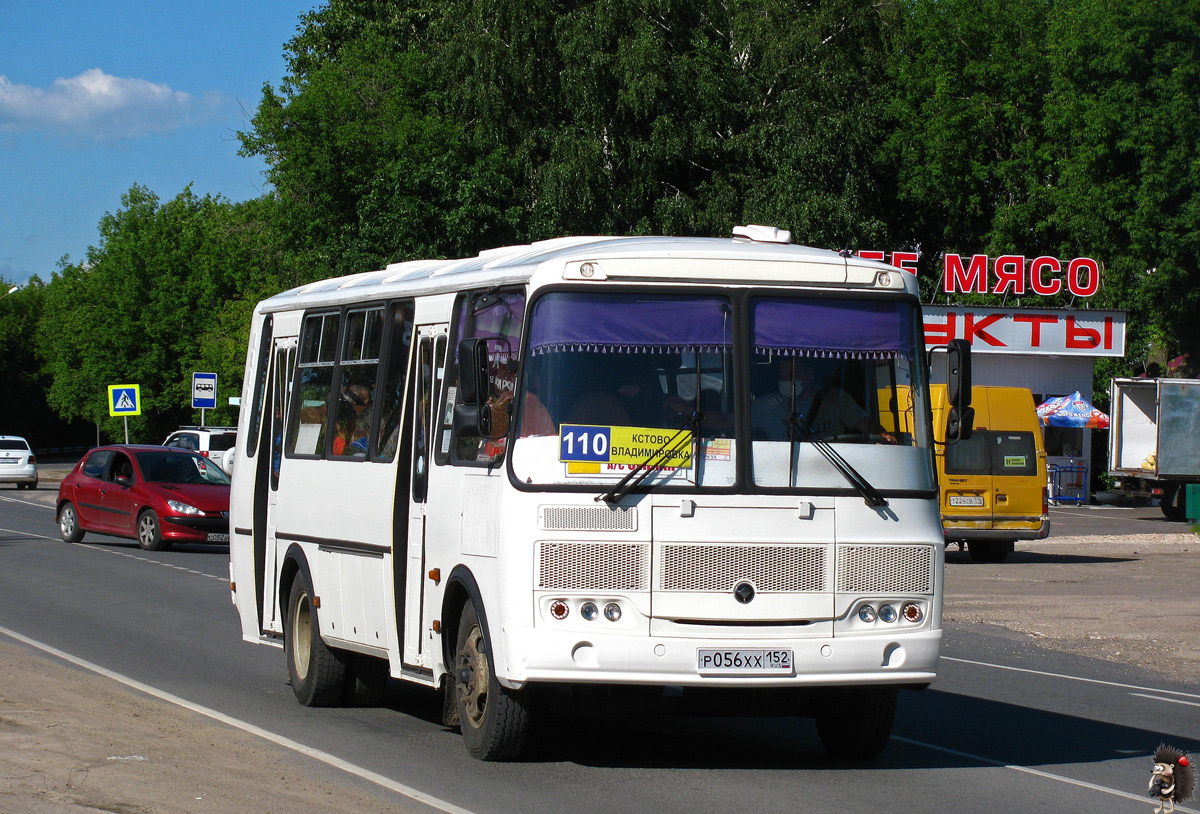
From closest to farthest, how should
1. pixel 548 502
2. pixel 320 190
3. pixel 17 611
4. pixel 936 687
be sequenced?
1. pixel 548 502
2. pixel 936 687
3. pixel 17 611
4. pixel 320 190

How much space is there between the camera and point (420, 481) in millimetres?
9742

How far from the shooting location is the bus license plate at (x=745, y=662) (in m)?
8.14

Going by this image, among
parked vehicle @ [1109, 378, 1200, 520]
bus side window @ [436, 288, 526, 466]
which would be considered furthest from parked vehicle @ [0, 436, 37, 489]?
bus side window @ [436, 288, 526, 466]

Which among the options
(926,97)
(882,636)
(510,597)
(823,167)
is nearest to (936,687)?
(882,636)

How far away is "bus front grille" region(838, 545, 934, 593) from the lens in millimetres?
8445

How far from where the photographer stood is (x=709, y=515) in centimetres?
829

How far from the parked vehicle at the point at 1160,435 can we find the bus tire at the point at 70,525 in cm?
2480

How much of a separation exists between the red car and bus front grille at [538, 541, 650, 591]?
18.9 meters

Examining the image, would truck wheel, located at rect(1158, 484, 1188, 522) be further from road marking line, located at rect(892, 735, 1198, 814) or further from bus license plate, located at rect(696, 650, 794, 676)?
bus license plate, located at rect(696, 650, 794, 676)

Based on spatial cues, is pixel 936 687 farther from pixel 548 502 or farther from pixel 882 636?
pixel 548 502

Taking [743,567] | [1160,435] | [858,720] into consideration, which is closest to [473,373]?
[743,567]

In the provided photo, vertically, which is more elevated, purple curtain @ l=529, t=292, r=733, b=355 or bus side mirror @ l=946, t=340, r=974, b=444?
purple curtain @ l=529, t=292, r=733, b=355

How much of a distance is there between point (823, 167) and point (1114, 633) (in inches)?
1228

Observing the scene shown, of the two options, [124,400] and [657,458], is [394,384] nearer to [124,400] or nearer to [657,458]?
[657,458]
